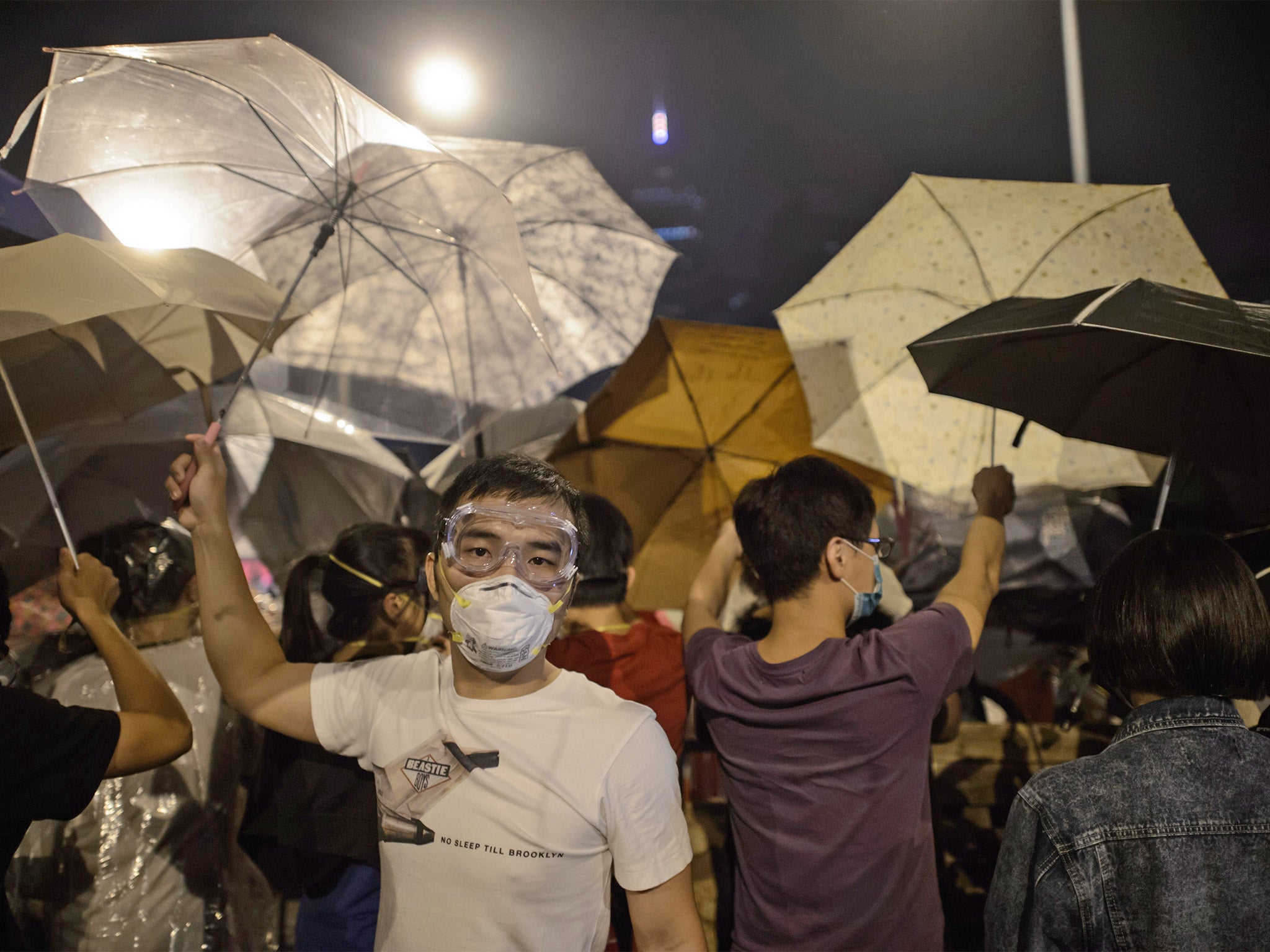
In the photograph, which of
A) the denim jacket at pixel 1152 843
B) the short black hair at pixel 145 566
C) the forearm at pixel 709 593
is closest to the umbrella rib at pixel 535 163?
the forearm at pixel 709 593

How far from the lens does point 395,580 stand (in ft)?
9.07

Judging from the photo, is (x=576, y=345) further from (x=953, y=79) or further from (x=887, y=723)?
(x=953, y=79)

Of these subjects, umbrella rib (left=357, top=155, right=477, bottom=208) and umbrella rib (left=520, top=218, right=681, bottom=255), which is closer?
umbrella rib (left=357, top=155, right=477, bottom=208)

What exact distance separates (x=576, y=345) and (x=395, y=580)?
1.65 meters

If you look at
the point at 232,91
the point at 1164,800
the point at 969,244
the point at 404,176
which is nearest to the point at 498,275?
the point at 404,176

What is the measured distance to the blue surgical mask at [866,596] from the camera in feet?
7.71

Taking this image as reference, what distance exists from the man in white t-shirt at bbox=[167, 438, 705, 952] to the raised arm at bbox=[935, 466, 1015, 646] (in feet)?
3.84

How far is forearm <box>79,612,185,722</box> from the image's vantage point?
2.02 m

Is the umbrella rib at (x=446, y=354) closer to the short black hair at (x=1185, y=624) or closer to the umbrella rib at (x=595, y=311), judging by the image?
the umbrella rib at (x=595, y=311)

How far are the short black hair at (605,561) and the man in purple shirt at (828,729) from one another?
0.38m

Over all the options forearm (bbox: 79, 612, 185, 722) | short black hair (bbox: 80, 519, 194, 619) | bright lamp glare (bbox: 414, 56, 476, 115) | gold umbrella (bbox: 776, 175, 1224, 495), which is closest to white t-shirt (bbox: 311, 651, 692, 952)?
forearm (bbox: 79, 612, 185, 722)

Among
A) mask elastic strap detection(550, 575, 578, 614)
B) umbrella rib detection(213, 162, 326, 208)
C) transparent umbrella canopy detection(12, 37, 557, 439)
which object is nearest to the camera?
mask elastic strap detection(550, 575, 578, 614)

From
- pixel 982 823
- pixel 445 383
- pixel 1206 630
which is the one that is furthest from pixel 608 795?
pixel 445 383

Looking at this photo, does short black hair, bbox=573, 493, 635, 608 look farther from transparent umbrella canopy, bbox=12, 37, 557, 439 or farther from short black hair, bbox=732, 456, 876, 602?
transparent umbrella canopy, bbox=12, 37, 557, 439
